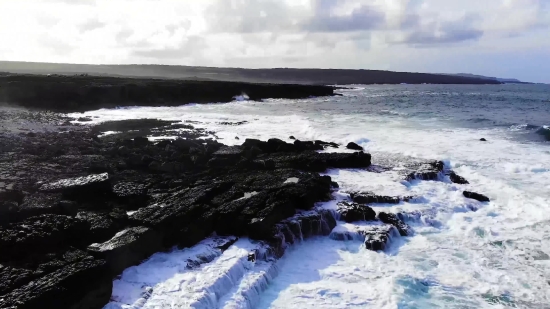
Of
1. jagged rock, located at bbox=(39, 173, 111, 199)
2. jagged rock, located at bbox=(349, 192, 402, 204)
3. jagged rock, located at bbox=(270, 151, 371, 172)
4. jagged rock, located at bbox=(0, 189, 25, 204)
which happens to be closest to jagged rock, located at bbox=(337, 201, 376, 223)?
jagged rock, located at bbox=(349, 192, 402, 204)

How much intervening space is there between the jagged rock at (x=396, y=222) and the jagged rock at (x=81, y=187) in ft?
26.2

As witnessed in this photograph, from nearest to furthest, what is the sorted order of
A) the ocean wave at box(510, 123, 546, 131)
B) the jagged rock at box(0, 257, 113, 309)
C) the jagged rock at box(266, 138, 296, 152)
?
1. the jagged rock at box(0, 257, 113, 309)
2. the jagged rock at box(266, 138, 296, 152)
3. the ocean wave at box(510, 123, 546, 131)

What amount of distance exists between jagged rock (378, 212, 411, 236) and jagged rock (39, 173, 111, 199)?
26.2 feet

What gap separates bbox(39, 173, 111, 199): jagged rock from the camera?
1222 cm

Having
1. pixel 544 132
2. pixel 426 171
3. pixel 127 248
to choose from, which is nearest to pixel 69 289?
pixel 127 248

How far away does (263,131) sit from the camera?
28875mm

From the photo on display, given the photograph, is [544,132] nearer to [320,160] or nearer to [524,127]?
[524,127]

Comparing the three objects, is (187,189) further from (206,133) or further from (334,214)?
(206,133)

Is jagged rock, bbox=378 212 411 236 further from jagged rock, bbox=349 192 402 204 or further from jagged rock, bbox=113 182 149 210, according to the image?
jagged rock, bbox=113 182 149 210

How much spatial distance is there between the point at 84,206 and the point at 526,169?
16954mm

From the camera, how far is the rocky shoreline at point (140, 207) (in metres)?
8.09

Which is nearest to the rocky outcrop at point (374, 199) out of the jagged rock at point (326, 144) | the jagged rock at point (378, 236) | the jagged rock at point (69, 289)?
the jagged rock at point (378, 236)

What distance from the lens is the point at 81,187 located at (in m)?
12.4

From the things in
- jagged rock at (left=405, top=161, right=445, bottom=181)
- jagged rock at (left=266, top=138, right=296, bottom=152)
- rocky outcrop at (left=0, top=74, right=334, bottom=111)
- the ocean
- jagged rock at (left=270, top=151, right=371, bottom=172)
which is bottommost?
the ocean
